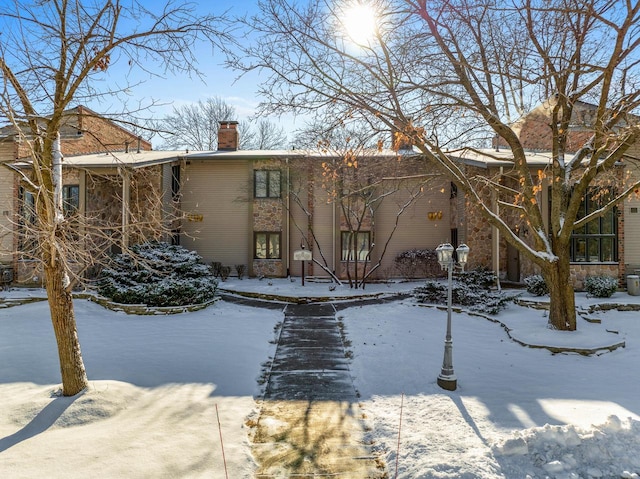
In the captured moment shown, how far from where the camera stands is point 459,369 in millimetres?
8070

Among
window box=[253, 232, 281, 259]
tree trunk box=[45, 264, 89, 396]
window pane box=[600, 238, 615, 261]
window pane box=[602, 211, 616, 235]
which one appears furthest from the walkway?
window pane box=[602, 211, 616, 235]

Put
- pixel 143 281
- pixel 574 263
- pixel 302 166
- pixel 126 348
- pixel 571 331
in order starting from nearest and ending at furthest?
pixel 126 348, pixel 571 331, pixel 143 281, pixel 574 263, pixel 302 166

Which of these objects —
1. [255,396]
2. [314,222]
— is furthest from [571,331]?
[314,222]

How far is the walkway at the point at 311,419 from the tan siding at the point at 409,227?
9583 mm

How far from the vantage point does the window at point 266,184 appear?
1886 cm

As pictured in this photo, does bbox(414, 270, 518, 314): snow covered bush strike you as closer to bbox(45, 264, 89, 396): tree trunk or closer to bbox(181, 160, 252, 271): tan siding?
bbox(181, 160, 252, 271): tan siding

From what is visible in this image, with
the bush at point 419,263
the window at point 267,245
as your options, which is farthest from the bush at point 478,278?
the window at point 267,245

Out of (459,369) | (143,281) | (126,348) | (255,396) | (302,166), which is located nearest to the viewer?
(255,396)

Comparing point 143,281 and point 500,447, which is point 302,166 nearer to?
point 143,281

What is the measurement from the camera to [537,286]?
13555 millimetres

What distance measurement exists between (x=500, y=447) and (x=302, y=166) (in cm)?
1459

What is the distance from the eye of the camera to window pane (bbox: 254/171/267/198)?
18.9m

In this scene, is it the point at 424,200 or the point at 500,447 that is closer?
the point at 500,447

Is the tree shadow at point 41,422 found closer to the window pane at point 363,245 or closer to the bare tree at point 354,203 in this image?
the bare tree at point 354,203
